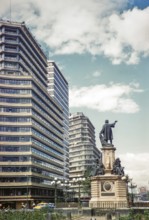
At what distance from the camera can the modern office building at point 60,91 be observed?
470ft

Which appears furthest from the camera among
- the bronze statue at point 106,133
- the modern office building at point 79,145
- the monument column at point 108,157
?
the modern office building at point 79,145

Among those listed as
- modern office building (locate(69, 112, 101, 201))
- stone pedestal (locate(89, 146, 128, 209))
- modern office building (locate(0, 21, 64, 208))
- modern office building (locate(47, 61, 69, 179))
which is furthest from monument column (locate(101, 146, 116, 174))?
modern office building (locate(69, 112, 101, 201))

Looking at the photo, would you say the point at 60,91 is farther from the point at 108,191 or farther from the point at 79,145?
the point at 108,191

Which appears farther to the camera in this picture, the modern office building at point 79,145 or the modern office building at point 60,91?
the modern office building at point 79,145

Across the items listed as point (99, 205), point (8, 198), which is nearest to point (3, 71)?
point (8, 198)

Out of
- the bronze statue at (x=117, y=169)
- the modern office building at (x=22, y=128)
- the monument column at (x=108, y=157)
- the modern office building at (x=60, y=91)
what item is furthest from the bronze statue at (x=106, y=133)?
the modern office building at (x=60, y=91)

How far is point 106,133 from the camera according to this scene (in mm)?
46781

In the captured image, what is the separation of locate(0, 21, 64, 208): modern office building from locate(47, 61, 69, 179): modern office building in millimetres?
29213

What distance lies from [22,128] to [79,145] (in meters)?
75.9

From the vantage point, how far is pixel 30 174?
88.6m

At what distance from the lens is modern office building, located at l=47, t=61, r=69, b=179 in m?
143

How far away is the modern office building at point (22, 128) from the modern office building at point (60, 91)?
29.2m

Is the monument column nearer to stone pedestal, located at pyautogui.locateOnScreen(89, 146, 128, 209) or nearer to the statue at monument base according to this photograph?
the statue at monument base

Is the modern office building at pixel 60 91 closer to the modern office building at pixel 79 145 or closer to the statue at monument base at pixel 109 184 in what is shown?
the modern office building at pixel 79 145
